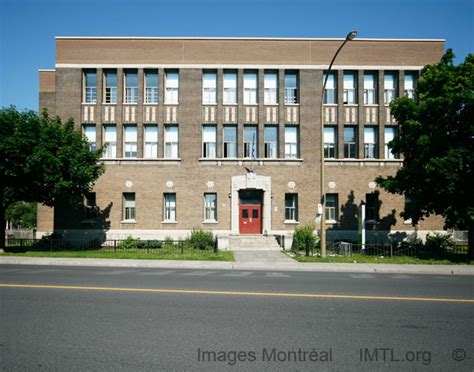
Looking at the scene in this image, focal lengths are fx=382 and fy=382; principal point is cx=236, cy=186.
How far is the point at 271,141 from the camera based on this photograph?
31312 millimetres

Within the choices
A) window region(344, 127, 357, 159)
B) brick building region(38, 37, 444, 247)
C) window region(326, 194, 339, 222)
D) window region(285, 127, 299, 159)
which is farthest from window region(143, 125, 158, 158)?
window region(344, 127, 357, 159)

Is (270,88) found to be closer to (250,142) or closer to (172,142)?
(250,142)

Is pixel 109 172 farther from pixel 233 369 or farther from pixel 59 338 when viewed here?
pixel 233 369

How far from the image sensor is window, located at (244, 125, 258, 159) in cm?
3109

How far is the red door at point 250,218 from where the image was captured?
101 feet

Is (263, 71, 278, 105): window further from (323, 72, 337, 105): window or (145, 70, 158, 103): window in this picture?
(145, 70, 158, 103): window

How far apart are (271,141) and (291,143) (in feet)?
5.39

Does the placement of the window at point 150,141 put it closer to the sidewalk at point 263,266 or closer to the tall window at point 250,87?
the tall window at point 250,87

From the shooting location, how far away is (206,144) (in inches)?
1231

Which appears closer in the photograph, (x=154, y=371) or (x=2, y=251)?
(x=154, y=371)

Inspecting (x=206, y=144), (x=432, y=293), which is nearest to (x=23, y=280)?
(x=432, y=293)

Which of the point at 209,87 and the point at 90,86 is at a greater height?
the point at 90,86

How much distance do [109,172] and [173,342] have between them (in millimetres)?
26633

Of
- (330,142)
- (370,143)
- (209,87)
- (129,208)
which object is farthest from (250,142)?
(129,208)
